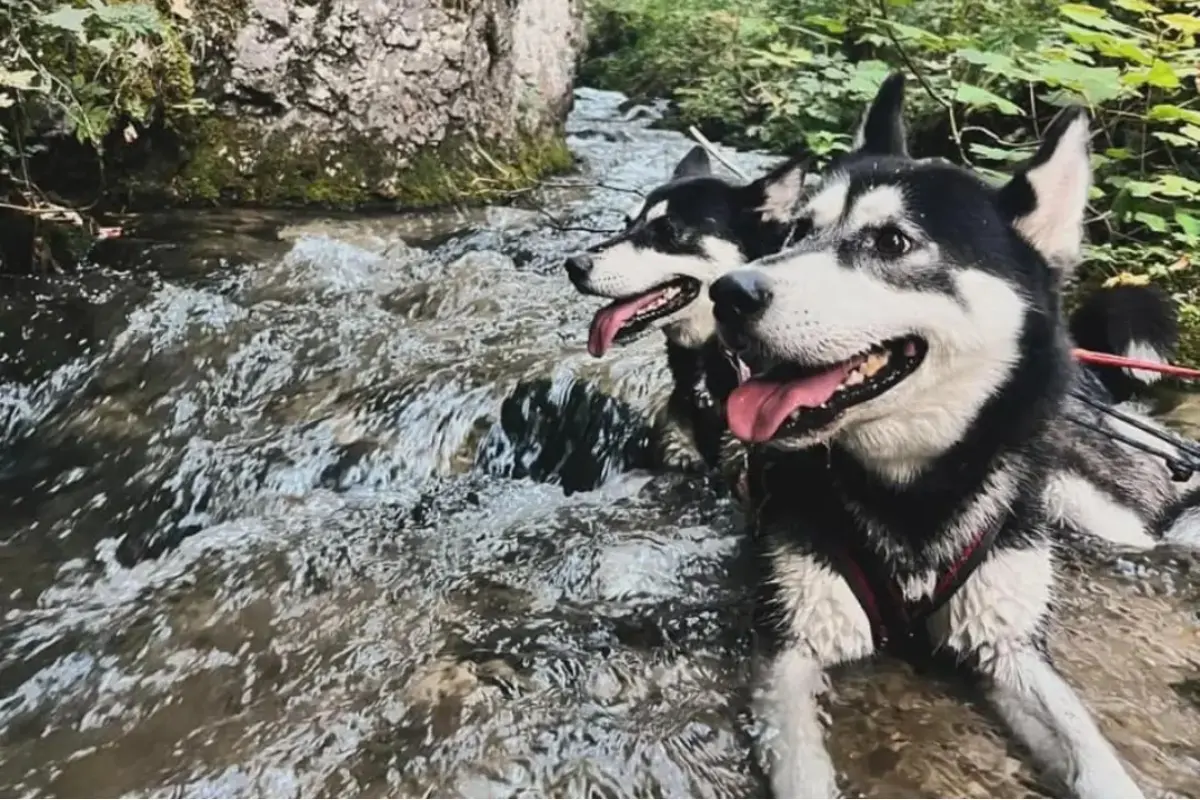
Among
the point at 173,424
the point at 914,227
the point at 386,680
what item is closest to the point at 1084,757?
the point at 914,227

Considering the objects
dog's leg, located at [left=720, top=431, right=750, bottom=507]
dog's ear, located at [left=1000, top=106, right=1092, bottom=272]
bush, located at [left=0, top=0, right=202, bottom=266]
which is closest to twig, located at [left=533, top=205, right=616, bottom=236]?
bush, located at [left=0, top=0, right=202, bottom=266]

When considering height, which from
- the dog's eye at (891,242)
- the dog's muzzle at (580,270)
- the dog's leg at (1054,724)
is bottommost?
the dog's leg at (1054,724)

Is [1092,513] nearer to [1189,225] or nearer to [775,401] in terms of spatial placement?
[775,401]

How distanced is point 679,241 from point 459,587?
1775 millimetres

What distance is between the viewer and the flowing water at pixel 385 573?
2.34m

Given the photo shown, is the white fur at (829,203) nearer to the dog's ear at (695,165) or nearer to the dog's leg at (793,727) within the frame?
the dog's leg at (793,727)

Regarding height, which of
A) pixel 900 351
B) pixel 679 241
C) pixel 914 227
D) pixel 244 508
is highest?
pixel 914 227

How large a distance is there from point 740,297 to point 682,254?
1.93 m

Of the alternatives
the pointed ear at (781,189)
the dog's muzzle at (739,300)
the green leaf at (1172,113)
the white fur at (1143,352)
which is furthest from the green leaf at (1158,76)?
the dog's muzzle at (739,300)

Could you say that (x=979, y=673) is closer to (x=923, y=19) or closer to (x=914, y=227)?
(x=914, y=227)

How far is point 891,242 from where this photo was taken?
2.37m

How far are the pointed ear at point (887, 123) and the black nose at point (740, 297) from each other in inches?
41.0

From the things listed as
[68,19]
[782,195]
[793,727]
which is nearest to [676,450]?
[782,195]

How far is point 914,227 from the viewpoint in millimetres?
2365
